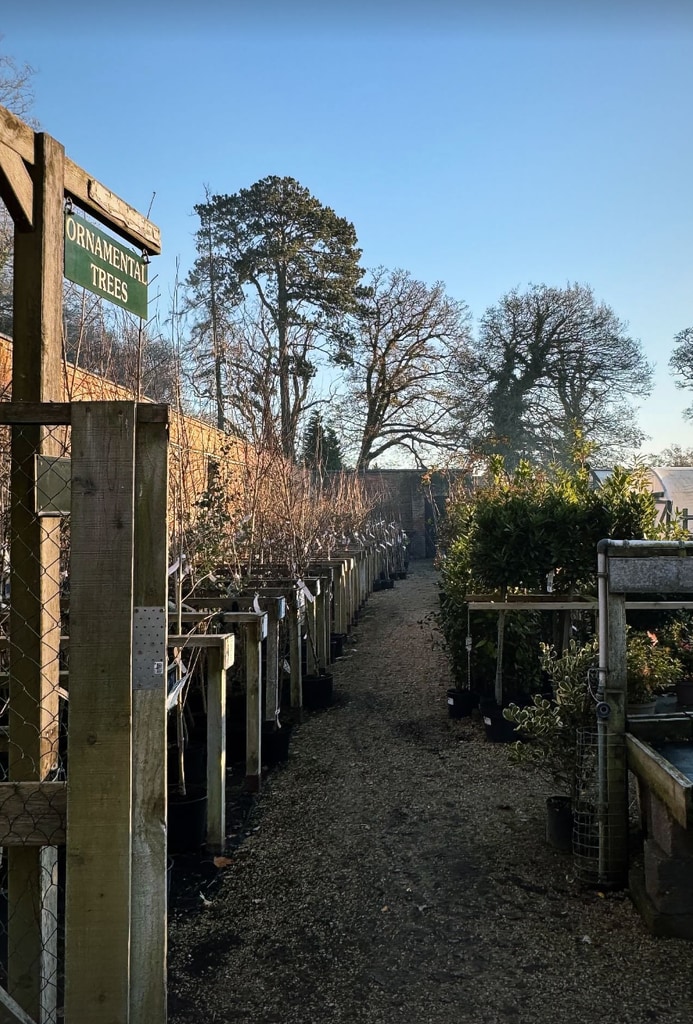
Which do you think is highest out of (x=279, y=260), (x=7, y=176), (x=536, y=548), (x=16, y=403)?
(x=279, y=260)

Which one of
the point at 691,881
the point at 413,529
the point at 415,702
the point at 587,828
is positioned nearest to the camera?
the point at 691,881

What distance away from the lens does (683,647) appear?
7.64 metres

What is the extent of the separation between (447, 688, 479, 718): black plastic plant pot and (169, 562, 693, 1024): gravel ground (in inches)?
47.8

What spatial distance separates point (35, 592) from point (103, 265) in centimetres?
116

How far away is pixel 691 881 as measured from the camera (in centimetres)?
349

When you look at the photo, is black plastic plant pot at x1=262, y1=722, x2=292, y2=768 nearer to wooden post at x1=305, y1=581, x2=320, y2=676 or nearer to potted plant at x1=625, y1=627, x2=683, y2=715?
wooden post at x1=305, y1=581, x2=320, y2=676

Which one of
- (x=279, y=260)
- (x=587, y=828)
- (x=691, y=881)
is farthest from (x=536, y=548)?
(x=279, y=260)

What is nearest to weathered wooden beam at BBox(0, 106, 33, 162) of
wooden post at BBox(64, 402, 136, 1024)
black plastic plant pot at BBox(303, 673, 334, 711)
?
wooden post at BBox(64, 402, 136, 1024)

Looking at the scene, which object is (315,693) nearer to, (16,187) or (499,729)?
(499,729)

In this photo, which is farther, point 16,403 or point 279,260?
point 279,260

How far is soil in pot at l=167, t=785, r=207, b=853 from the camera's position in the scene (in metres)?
4.40

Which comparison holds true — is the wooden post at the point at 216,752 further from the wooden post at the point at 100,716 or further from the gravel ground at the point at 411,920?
the wooden post at the point at 100,716

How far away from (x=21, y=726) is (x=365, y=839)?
2921 millimetres

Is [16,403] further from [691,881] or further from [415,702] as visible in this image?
[415,702]
